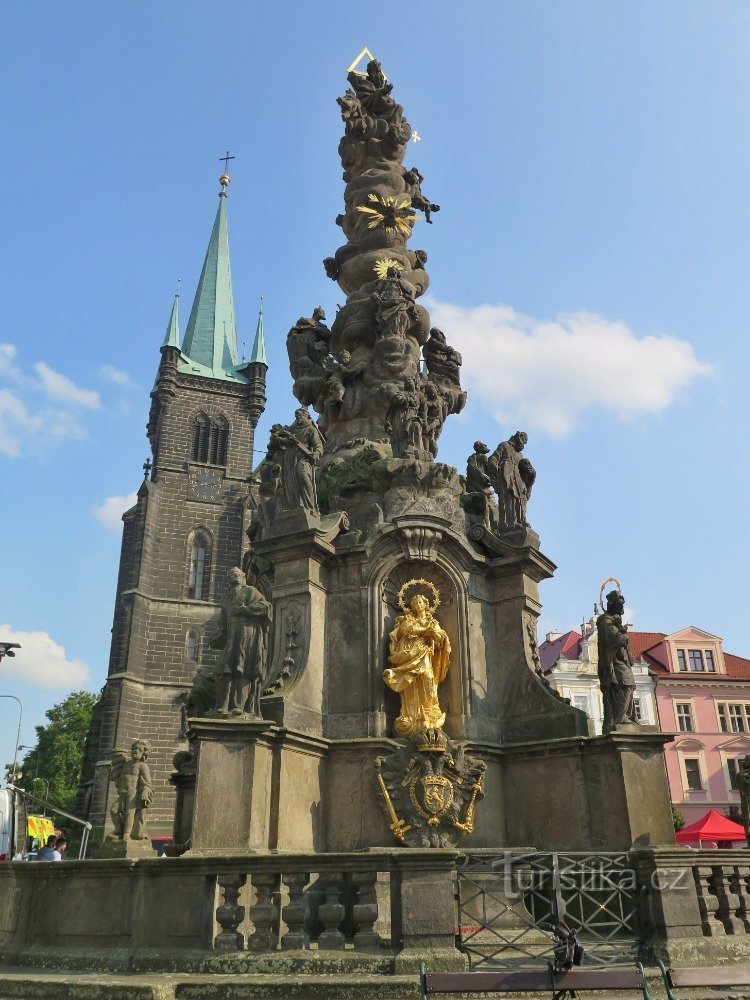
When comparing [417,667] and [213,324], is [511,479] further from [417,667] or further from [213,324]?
[213,324]

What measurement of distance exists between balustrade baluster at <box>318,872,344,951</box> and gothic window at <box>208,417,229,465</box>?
57.1 meters

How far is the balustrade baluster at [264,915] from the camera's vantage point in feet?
22.5

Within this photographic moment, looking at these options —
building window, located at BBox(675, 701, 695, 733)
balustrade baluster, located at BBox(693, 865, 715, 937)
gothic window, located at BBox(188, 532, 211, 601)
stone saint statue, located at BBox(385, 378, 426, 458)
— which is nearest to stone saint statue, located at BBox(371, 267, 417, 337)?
stone saint statue, located at BBox(385, 378, 426, 458)

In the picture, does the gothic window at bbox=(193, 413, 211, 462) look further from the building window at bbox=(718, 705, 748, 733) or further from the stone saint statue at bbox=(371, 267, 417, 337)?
the stone saint statue at bbox=(371, 267, 417, 337)

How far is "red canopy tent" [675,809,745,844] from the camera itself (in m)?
19.0

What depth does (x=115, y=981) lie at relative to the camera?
6465 millimetres

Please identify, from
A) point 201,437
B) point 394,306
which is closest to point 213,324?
point 201,437

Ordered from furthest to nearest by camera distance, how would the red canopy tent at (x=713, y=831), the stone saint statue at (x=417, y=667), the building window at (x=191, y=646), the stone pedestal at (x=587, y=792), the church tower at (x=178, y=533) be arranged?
1. the building window at (x=191, y=646)
2. the church tower at (x=178, y=533)
3. the red canopy tent at (x=713, y=831)
4. the stone saint statue at (x=417, y=667)
5. the stone pedestal at (x=587, y=792)

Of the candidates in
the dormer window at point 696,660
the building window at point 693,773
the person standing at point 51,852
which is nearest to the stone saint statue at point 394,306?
the person standing at point 51,852

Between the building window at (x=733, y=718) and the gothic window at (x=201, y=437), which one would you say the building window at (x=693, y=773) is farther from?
the gothic window at (x=201, y=437)

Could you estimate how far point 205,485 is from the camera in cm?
6097

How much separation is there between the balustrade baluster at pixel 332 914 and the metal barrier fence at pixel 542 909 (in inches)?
37.2

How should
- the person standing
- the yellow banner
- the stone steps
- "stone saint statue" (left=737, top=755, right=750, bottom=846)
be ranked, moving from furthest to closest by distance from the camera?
the yellow banner, the person standing, "stone saint statue" (left=737, top=755, right=750, bottom=846), the stone steps

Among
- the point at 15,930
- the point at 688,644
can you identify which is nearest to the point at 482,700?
the point at 15,930
